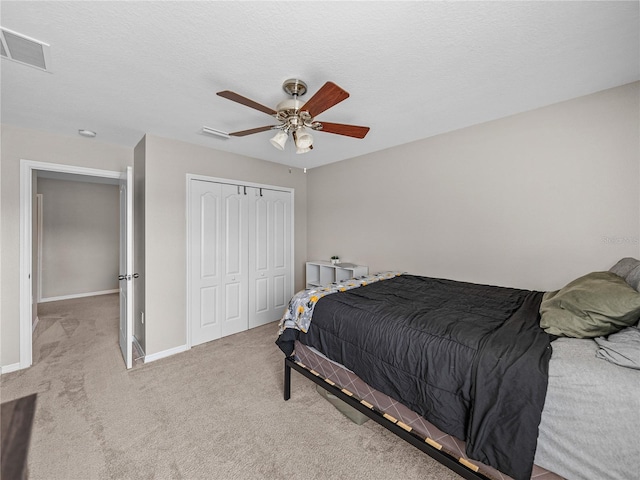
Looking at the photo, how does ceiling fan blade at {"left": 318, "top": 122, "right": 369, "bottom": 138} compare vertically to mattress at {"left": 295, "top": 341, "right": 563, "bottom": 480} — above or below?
above

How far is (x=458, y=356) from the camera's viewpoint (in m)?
1.28

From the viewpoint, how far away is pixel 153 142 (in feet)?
9.55

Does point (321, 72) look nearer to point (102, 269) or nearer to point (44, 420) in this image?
point (44, 420)

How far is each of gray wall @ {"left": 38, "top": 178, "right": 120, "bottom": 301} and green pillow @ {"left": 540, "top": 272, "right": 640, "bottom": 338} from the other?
25.0 ft

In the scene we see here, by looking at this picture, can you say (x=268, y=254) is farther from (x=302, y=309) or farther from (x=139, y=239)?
(x=302, y=309)

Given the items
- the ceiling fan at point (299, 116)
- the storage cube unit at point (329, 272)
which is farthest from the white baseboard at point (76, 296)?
the ceiling fan at point (299, 116)

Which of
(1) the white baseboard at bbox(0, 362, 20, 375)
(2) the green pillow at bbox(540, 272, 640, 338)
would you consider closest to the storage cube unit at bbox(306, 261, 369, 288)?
(2) the green pillow at bbox(540, 272, 640, 338)

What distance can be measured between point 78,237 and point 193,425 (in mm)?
5841

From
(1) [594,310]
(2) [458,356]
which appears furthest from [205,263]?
(1) [594,310]

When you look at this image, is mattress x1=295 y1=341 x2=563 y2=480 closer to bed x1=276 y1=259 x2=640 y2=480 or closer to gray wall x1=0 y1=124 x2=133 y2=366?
bed x1=276 y1=259 x2=640 y2=480

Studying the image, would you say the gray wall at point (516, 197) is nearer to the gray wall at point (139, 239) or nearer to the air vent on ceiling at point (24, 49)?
the gray wall at point (139, 239)

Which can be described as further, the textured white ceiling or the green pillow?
the textured white ceiling

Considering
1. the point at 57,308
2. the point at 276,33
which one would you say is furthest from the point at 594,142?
the point at 57,308

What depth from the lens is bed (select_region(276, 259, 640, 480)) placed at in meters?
0.97
